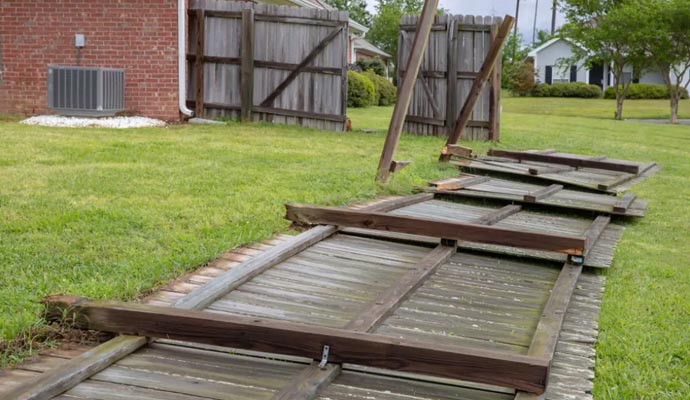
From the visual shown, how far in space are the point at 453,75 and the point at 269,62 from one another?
3.44 m

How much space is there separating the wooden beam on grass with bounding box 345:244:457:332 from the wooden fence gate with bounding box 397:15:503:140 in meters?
9.94

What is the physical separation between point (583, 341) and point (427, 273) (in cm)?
134

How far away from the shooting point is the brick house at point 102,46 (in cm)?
1556

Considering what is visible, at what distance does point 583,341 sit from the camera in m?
4.40

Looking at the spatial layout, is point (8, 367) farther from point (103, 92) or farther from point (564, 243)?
point (103, 92)

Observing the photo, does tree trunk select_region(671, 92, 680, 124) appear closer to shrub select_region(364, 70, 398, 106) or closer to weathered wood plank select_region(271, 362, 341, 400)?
shrub select_region(364, 70, 398, 106)

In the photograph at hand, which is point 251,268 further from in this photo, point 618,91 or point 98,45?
point 618,91

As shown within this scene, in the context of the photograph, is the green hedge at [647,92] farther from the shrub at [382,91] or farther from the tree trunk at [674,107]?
the shrub at [382,91]

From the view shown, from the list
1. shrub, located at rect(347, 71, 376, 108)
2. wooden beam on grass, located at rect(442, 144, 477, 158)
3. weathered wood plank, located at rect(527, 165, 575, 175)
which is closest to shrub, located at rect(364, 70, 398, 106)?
shrub, located at rect(347, 71, 376, 108)

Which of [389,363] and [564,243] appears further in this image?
[564,243]

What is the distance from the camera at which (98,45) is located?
15.7m

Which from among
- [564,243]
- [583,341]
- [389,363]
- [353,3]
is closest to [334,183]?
[564,243]

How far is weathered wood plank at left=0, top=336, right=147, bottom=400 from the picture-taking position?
3.22 meters

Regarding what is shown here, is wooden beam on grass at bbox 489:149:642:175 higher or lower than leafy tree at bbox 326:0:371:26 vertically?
lower
